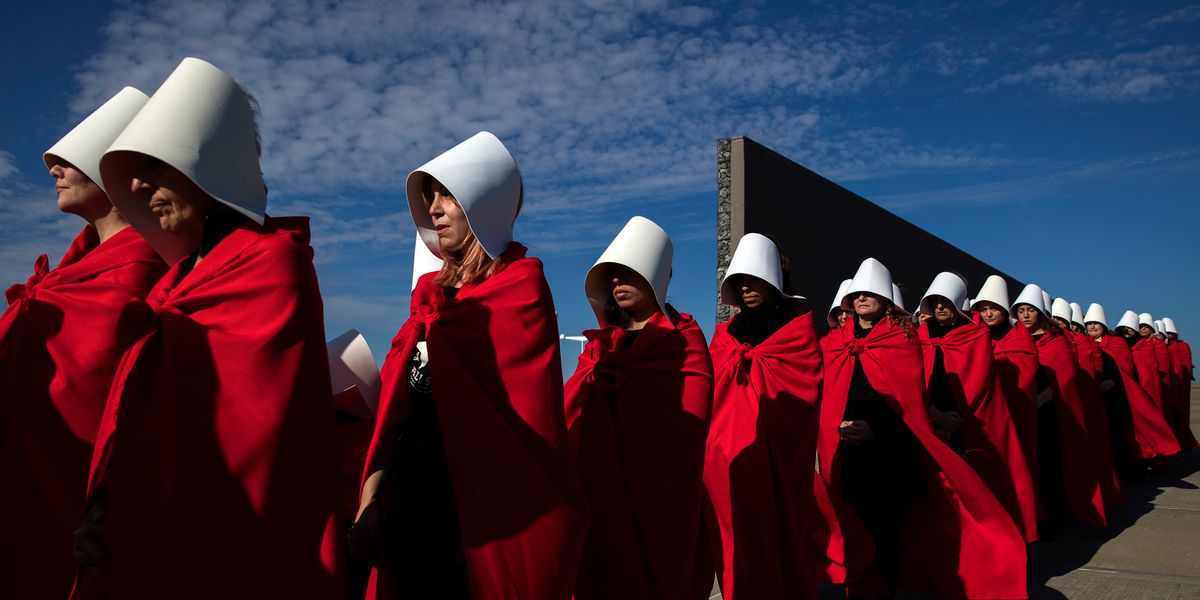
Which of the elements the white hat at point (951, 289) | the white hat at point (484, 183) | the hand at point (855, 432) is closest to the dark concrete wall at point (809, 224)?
the white hat at point (951, 289)

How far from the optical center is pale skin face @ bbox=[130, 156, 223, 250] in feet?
8.70

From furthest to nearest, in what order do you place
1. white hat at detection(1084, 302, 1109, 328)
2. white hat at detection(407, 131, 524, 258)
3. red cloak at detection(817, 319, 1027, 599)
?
white hat at detection(1084, 302, 1109, 328)
red cloak at detection(817, 319, 1027, 599)
white hat at detection(407, 131, 524, 258)

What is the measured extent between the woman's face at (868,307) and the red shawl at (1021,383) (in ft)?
7.52

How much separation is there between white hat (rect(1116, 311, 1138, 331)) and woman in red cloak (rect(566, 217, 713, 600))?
1471cm

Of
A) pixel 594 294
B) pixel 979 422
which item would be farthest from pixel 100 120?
pixel 979 422

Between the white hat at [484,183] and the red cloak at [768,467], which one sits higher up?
the white hat at [484,183]

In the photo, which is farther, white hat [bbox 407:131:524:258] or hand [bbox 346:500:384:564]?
white hat [bbox 407:131:524:258]

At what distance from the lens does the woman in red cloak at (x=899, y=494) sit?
19.0 ft

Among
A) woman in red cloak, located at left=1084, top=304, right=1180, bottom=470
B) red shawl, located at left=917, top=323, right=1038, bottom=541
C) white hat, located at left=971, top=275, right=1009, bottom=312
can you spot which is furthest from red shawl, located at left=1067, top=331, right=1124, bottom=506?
red shawl, located at left=917, top=323, right=1038, bottom=541

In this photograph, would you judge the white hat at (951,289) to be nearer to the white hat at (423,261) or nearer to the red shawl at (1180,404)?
the white hat at (423,261)

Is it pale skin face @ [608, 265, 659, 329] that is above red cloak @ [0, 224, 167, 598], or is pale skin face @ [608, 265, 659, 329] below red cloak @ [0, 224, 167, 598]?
above

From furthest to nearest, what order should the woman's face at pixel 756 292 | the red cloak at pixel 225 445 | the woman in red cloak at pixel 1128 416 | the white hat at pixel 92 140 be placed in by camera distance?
1. the woman in red cloak at pixel 1128 416
2. the woman's face at pixel 756 292
3. the white hat at pixel 92 140
4. the red cloak at pixel 225 445

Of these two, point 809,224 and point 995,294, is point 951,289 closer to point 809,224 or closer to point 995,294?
point 995,294

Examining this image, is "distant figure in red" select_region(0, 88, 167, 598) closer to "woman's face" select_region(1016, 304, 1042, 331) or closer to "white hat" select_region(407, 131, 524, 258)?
"white hat" select_region(407, 131, 524, 258)
